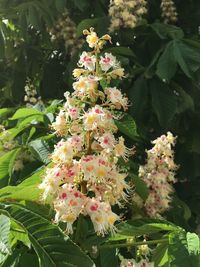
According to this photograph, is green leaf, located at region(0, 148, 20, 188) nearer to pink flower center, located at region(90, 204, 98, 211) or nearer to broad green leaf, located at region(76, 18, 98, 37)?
pink flower center, located at region(90, 204, 98, 211)

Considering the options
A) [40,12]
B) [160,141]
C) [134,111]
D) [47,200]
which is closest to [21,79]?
[40,12]

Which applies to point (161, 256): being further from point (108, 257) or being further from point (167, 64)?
point (167, 64)

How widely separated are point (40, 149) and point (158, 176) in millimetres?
369

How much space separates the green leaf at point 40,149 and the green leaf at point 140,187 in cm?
27

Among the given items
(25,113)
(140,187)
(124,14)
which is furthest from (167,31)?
(140,187)

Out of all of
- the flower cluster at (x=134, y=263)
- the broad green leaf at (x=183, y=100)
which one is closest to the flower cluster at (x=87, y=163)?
the flower cluster at (x=134, y=263)

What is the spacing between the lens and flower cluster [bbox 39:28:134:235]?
1.09 meters

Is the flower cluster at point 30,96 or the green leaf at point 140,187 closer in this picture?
the green leaf at point 140,187

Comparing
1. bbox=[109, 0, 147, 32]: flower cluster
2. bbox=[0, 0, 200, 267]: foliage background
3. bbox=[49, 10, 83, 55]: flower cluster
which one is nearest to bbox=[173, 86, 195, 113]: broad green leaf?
bbox=[0, 0, 200, 267]: foliage background

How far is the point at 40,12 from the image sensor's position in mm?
2637

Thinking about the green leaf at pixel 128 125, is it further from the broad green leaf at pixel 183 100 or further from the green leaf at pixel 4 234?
the broad green leaf at pixel 183 100

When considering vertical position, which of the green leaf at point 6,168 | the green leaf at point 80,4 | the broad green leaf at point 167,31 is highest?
the green leaf at point 80,4

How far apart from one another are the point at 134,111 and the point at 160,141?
0.56 meters

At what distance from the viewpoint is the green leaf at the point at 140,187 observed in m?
1.53
